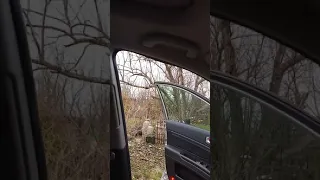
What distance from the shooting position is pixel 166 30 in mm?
1681

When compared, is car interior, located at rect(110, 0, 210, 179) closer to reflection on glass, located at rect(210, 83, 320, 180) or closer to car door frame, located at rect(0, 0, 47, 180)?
reflection on glass, located at rect(210, 83, 320, 180)

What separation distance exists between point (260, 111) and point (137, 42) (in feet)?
2.52

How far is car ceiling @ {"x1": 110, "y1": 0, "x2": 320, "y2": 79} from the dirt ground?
0.47 m

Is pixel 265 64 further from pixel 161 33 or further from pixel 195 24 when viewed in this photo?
pixel 161 33

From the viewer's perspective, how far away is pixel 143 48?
1.81 meters

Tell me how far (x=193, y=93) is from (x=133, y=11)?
1.64ft

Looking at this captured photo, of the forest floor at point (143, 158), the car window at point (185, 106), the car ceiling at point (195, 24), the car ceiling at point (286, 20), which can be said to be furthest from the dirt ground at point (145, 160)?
the car ceiling at point (286, 20)

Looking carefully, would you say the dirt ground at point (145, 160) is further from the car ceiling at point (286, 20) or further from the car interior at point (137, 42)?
the car ceiling at point (286, 20)

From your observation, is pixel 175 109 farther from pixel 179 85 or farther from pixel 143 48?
pixel 143 48

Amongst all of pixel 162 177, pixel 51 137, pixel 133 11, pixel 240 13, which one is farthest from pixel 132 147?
pixel 240 13

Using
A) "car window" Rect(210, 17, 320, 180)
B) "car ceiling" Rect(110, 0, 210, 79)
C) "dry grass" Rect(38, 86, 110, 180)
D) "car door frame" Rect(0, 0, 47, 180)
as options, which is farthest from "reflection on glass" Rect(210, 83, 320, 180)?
"car door frame" Rect(0, 0, 47, 180)

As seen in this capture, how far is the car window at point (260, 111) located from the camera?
1228 mm

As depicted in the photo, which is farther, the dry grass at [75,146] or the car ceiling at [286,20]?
the dry grass at [75,146]

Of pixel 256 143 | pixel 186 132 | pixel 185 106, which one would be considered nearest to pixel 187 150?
pixel 186 132
